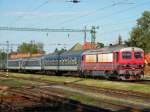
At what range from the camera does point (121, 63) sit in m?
36.8

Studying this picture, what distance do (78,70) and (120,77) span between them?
32.8 feet

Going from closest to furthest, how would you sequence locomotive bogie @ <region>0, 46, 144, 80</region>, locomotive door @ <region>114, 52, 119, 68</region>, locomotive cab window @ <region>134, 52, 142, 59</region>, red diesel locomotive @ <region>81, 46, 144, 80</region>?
red diesel locomotive @ <region>81, 46, 144, 80</region> → locomotive bogie @ <region>0, 46, 144, 80</region> → locomotive door @ <region>114, 52, 119, 68</region> → locomotive cab window @ <region>134, 52, 142, 59</region>

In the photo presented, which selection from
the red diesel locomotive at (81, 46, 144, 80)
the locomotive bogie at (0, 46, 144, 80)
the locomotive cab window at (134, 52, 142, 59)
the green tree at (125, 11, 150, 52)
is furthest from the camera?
the green tree at (125, 11, 150, 52)

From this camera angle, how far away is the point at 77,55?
47312 millimetres

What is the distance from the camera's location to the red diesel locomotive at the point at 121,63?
36750 mm

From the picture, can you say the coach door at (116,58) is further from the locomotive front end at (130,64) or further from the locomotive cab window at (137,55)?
the locomotive cab window at (137,55)

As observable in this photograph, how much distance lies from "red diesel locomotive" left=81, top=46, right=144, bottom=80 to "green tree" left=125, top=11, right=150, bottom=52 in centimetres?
5105

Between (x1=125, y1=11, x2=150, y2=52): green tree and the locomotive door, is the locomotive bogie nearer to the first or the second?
the locomotive door

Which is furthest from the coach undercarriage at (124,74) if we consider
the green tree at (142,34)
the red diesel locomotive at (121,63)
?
the green tree at (142,34)

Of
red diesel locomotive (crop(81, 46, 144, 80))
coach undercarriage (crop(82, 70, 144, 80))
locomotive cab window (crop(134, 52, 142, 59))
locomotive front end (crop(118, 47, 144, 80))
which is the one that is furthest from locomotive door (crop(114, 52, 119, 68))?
locomotive cab window (crop(134, 52, 142, 59))

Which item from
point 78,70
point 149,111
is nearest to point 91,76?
point 78,70

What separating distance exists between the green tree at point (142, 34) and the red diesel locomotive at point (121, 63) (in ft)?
167

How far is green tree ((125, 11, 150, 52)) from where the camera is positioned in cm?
9250

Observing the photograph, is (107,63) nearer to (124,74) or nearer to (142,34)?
(124,74)
